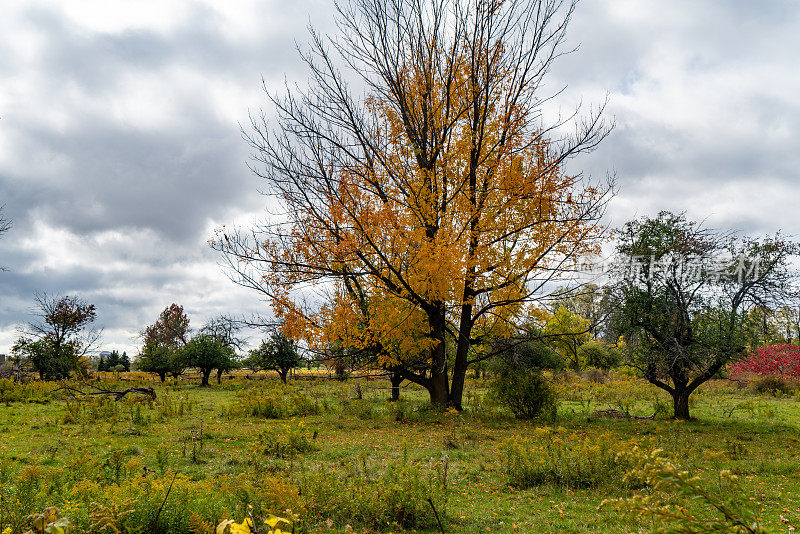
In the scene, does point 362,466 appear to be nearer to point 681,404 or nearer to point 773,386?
point 681,404

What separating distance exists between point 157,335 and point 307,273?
204 feet

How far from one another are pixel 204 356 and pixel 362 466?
103 ft

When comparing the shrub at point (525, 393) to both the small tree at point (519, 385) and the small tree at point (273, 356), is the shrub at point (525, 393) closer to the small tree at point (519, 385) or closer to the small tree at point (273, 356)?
the small tree at point (519, 385)

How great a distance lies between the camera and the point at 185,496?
175 inches

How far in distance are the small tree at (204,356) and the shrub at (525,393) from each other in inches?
1052

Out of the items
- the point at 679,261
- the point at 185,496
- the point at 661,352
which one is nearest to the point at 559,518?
the point at 185,496

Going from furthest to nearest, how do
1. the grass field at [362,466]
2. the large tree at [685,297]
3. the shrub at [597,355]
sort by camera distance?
the shrub at [597,355], the large tree at [685,297], the grass field at [362,466]

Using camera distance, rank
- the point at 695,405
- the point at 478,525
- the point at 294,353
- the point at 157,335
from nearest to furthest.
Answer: the point at 478,525, the point at 695,405, the point at 294,353, the point at 157,335

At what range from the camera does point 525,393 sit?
1449 cm

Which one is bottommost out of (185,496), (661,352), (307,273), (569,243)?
(185,496)

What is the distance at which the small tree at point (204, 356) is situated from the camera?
3438cm

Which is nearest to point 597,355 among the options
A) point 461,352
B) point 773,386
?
point 773,386

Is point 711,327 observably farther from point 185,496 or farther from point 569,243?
point 185,496

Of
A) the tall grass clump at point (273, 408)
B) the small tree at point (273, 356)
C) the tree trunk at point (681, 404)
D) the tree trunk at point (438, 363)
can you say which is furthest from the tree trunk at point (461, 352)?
the small tree at point (273, 356)
